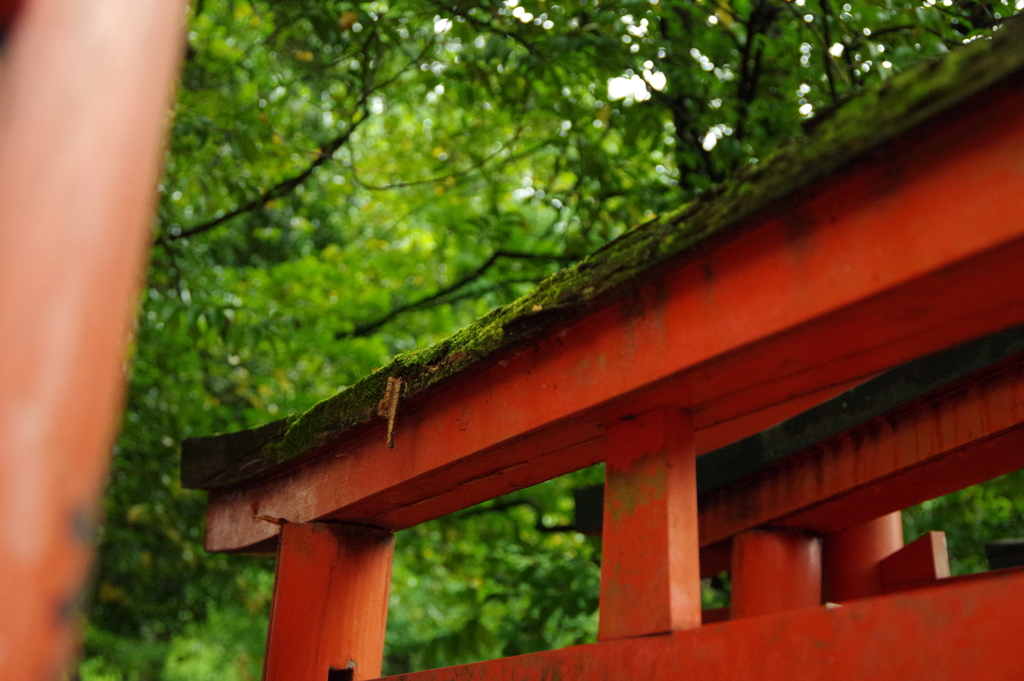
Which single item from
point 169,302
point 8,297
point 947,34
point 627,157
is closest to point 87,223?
point 8,297

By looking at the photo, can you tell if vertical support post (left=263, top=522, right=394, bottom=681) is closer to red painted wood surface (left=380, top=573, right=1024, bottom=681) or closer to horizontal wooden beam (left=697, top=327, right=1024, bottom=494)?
red painted wood surface (left=380, top=573, right=1024, bottom=681)

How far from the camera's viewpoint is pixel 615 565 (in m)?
2.10

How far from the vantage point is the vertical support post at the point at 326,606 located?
9.76 feet

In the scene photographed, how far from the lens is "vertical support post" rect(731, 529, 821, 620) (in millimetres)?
3588

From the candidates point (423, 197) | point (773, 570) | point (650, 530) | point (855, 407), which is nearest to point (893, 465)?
point (855, 407)

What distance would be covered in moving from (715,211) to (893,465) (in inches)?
68.2

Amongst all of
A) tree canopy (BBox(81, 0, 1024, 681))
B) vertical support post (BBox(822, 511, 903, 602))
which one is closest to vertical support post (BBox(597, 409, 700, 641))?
tree canopy (BBox(81, 0, 1024, 681))

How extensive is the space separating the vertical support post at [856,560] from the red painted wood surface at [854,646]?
7.36 feet

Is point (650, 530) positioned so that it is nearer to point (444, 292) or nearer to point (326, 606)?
point (326, 606)

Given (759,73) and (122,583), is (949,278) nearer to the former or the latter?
(759,73)

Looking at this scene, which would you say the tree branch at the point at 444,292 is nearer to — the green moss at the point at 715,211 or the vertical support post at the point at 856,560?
the vertical support post at the point at 856,560

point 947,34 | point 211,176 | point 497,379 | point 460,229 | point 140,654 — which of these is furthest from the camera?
point 140,654

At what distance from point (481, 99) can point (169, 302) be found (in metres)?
2.37

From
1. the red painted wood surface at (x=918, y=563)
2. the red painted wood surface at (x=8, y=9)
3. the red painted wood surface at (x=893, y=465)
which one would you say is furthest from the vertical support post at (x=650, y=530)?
the red painted wood surface at (x=918, y=563)
